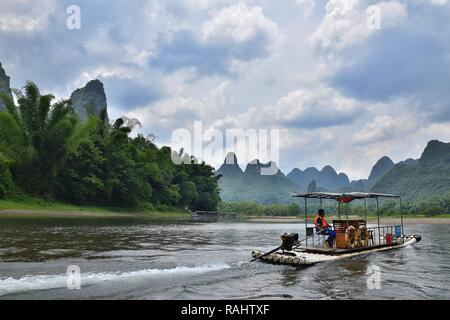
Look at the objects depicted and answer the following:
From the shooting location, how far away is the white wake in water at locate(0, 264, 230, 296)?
10.7 meters

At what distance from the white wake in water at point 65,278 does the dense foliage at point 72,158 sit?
37.1 m

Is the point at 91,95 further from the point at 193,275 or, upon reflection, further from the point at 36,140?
the point at 193,275

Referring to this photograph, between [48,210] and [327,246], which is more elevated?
[48,210]

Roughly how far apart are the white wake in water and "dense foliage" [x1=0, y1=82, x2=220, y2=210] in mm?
37101

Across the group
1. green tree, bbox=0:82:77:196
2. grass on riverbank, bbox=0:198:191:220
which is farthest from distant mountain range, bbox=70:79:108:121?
green tree, bbox=0:82:77:196

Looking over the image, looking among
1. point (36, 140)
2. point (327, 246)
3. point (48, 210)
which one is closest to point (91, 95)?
point (36, 140)

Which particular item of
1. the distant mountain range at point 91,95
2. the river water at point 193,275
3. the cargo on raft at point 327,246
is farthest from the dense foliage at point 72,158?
the distant mountain range at point 91,95

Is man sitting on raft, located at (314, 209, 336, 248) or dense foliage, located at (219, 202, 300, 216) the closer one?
man sitting on raft, located at (314, 209, 336, 248)

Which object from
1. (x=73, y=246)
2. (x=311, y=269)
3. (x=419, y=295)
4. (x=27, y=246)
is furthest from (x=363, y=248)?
(x=27, y=246)

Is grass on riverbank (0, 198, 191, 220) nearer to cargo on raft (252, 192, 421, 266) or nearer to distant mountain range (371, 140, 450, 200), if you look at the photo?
cargo on raft (252, 192, 421, 266)

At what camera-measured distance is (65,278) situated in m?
11.8

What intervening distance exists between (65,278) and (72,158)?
49.9 meters
